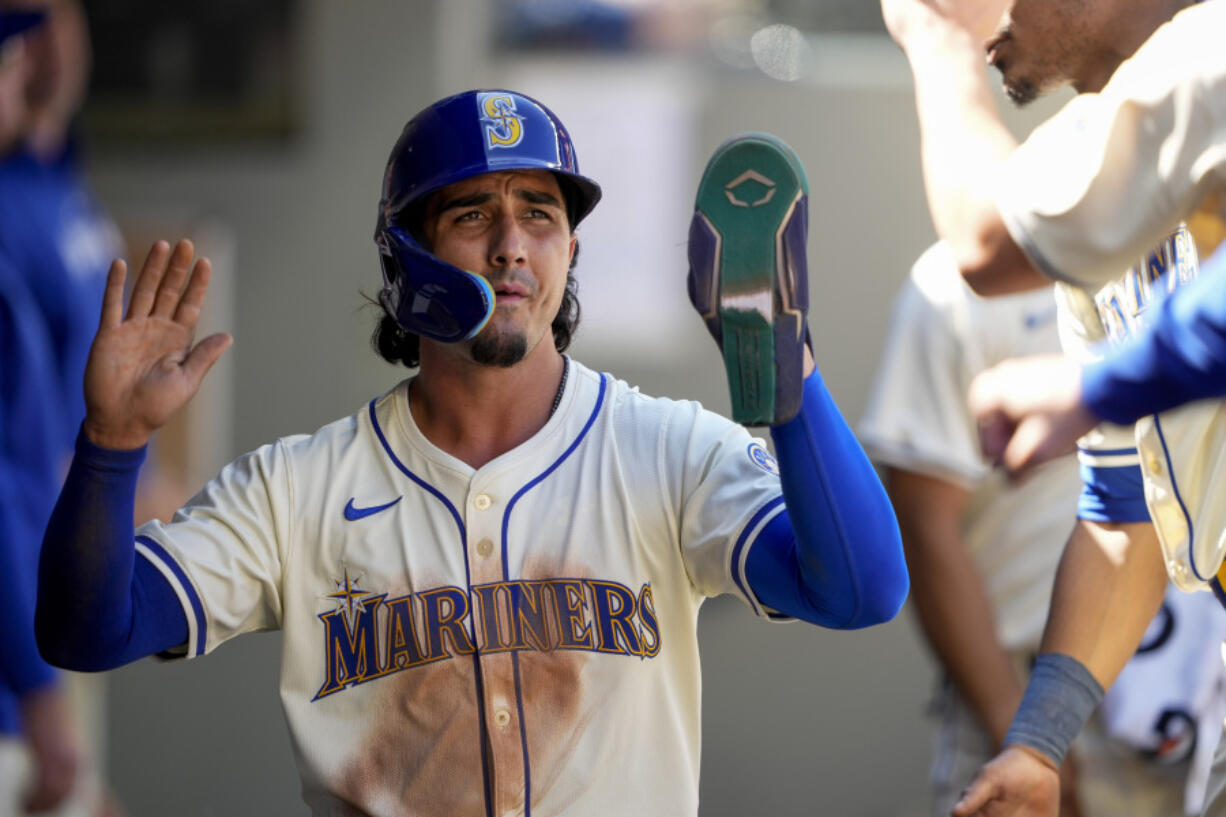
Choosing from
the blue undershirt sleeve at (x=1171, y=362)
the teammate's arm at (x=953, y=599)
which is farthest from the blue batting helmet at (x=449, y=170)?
the teammate's arm at (x=953, y=599)

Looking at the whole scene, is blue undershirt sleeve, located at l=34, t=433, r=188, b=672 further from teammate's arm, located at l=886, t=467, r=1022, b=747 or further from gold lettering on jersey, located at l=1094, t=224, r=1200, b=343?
teammate's arm, located at l=886, t=467, r=1022, b=747

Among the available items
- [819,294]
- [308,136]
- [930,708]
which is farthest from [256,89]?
[930,708]

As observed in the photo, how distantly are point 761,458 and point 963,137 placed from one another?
0.63 m

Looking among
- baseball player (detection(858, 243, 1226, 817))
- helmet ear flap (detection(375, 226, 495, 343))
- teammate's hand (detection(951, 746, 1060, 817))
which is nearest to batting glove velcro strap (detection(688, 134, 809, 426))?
helmet ear flap (detection(375, 226, 495, 343))

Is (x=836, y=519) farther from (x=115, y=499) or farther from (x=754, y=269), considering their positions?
(x=115, y=499)

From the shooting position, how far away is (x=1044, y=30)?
241 cm

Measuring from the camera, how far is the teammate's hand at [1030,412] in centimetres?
182

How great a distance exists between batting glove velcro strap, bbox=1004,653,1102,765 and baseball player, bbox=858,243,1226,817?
28.1 inches

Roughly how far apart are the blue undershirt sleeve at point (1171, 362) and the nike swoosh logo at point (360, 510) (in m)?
1.21

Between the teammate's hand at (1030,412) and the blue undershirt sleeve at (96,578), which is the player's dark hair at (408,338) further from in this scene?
the teammate's hand at (1030,412)

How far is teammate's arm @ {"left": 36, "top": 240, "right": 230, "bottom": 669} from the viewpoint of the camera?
7.80ft

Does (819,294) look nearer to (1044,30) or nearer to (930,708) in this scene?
(930,708)

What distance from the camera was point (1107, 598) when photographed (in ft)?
9.18

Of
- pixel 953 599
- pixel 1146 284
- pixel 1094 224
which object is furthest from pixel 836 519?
pixel 953 599
